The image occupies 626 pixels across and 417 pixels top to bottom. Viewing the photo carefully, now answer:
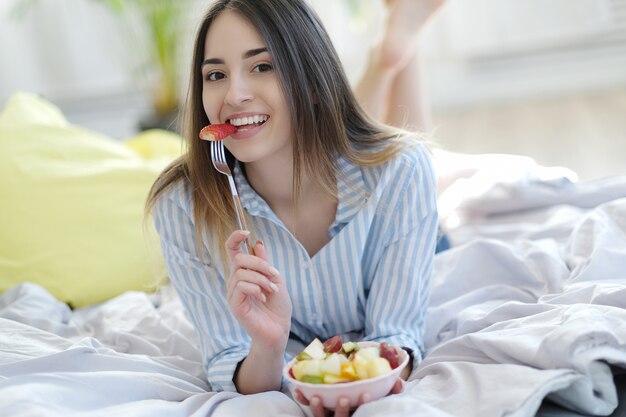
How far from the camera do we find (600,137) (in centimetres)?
325

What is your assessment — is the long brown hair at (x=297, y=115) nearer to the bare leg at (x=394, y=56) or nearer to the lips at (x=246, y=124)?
the lips at (x=246, y=124)

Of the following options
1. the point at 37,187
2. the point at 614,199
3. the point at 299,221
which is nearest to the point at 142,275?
the point at 37,187

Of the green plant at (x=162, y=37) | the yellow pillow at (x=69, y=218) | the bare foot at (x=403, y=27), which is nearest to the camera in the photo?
the yellow pillow at (x=69, y=218)

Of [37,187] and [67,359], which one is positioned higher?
[37,187]

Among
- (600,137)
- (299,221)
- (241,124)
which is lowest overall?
(600,137)

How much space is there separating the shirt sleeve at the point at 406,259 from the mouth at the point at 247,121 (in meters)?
0.23

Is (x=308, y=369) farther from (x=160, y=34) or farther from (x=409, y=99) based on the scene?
(x=160, y=34)

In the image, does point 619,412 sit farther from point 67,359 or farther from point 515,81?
point 515,81

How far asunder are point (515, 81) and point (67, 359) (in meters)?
3.34

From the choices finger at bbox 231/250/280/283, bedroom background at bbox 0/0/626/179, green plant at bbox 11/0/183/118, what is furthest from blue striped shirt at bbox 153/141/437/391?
green plant at bbox 11/0/183/118

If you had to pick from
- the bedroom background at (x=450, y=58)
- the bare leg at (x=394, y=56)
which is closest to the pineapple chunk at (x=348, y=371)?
the bare leg at (x=394, y=56)

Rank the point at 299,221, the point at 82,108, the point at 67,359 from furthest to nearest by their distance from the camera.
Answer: the point at 82,108, the point at 299,221, the point at 67,359

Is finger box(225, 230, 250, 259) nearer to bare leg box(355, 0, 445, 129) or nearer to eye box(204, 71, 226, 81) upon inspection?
eye box(204, 71, 226, 81)

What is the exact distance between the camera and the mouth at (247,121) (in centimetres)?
128
